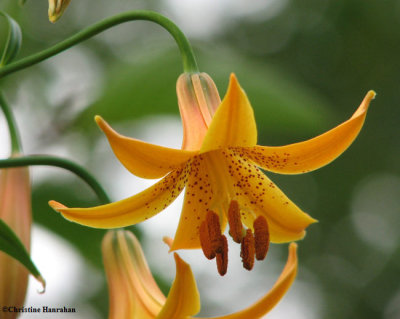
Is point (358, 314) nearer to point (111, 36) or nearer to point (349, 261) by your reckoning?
point (349, 261)

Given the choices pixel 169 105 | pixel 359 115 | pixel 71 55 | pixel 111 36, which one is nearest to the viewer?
pixel 359 115

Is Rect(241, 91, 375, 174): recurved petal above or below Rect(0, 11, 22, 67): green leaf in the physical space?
below

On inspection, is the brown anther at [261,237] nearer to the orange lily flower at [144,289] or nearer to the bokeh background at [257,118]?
the orange lily flower at [144,289]

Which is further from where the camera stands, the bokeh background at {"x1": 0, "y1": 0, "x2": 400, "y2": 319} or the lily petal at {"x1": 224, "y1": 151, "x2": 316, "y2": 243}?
the bokeh background at {"x1": 0, "y1": 0, "x2": 400, "y2": 319}

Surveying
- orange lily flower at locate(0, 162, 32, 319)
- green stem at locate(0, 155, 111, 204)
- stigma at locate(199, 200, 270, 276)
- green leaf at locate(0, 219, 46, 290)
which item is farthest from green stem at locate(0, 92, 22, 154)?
stigma at locate(199, 200, 270, 276)

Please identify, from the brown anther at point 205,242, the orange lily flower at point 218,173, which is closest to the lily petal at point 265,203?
the orange lily flower at point 218,173

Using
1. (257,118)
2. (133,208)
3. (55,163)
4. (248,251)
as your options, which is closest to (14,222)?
(55,163)

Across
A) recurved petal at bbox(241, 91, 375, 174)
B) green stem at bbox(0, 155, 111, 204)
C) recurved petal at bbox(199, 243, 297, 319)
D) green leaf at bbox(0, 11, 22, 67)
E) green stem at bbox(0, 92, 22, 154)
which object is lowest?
recurved petal at bbox(199, 243, 297, 319)

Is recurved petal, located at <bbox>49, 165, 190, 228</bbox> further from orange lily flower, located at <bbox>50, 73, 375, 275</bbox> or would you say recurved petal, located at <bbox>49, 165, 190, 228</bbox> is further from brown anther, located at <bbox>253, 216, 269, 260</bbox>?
brown anther, located at <bbox>253, 216, 269, 260</bbox>

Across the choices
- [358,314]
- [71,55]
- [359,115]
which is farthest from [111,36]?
[359,115]
